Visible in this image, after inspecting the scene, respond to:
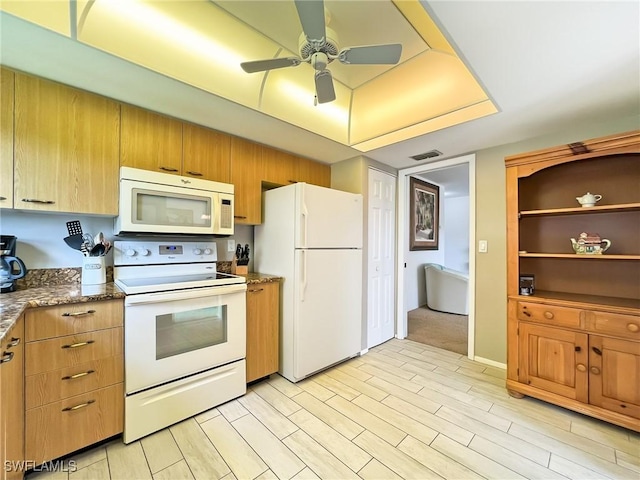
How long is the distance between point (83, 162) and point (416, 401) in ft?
9.72

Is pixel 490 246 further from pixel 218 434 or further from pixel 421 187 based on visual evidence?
pixel 218 434

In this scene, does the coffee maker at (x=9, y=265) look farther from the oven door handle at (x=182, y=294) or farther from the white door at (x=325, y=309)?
the white door at (x=325, y=309)

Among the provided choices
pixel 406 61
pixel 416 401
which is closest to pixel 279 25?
pixel 406 61

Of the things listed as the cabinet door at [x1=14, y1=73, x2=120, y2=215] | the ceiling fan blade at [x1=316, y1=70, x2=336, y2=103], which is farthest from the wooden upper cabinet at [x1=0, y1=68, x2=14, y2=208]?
the ceiling fan blade at [x1=316, y1=70, x2=336, y2=103]

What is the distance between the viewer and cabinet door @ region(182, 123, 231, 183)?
219cm

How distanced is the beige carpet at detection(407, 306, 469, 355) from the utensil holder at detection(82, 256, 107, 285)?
3.35 m

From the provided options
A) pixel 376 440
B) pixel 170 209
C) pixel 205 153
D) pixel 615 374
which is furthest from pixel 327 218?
pixel 615 374

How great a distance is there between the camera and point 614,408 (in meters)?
1.75

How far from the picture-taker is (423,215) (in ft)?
15.9

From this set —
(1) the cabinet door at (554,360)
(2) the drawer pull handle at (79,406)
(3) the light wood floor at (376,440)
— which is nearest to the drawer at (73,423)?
(2) the drawer pull handle at (79,406)

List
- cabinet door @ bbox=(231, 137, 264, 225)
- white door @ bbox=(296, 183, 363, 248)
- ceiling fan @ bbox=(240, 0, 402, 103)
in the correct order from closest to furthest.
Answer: ceiling fan @ bbox=(240, 0, 402, 103) → white door @ bbox=(296, 183, 363, 248) → cabinet door @ bbox=(231, 137, 264, 225)

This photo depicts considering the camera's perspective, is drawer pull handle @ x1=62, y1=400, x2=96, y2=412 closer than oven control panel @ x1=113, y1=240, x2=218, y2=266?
Yes

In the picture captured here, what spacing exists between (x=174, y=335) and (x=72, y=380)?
52 centimetres

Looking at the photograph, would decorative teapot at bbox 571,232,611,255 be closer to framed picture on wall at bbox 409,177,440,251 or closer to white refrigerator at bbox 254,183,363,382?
white refrigerator at bbox 254,183,363,382
